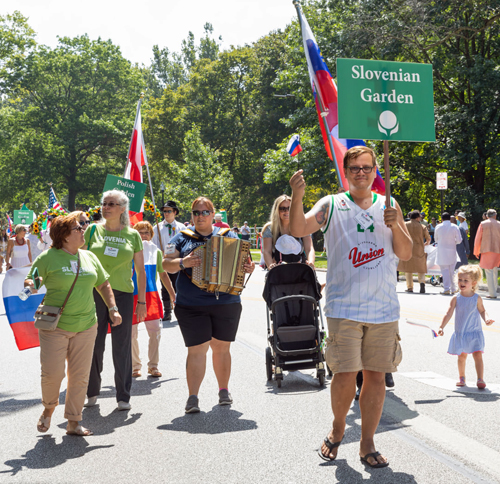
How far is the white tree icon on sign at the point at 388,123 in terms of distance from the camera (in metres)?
5.05

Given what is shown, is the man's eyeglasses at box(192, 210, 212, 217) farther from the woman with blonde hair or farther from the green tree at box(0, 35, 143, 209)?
the green tree at box(0, 35, 143, 209)

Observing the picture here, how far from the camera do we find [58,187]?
59.2 m

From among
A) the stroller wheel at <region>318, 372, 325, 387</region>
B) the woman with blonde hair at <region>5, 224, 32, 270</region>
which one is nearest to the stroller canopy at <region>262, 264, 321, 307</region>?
the stroller wheel at <region>318, 372, 325, 387</region>

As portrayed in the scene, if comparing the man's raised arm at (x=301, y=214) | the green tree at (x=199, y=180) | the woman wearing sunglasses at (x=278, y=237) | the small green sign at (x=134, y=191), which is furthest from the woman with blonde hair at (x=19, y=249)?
the green tree at (x=199, y=180)

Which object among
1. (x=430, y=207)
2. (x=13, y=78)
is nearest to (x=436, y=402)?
(x=430, y=207)

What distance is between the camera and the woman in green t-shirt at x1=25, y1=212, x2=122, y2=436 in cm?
513

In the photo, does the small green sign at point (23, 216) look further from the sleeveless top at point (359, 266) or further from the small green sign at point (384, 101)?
the sleeveless top at point (359, 266)

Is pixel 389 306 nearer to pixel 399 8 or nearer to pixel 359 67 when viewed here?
pixel 359 67

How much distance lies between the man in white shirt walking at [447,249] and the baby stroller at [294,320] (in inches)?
411

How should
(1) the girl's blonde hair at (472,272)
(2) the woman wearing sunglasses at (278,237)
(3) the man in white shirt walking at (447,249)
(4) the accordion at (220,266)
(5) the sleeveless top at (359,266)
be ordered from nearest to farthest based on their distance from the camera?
(5) the sleeveless top at (359,266) < (4) the accordion at (220,266) < (1) the girl's blonde hair at (472,272) < (2) the woman wearing sunglasses at (278,237) < (3) the man in white shirt walking at (447,249)

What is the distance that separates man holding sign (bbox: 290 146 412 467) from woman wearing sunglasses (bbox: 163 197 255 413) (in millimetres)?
1636

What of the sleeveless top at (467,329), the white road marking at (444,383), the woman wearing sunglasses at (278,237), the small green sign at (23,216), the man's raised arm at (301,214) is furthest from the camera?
the small green sign at (23,216)

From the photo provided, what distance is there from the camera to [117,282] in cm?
604

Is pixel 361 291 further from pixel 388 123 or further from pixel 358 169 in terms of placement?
pixel 388 123
